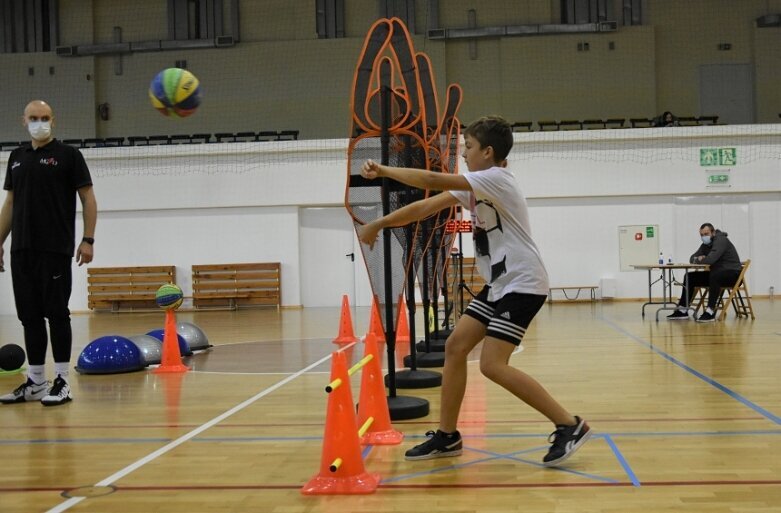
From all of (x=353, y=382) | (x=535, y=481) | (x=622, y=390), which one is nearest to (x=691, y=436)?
(x=535, y=481)

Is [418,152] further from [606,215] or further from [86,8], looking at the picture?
[86,8]

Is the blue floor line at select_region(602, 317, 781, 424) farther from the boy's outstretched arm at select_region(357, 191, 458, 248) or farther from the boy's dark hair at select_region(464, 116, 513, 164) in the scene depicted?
the boy's outstretched arm at select_region(357, 191, 458, 248)

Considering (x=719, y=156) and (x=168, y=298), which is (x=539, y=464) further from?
(x=719, y=156)

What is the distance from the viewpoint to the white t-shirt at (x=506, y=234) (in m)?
3.56

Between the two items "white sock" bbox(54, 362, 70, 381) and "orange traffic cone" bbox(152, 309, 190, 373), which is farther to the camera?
"orange traffic cone" bbox(152, 309, 190, 373)

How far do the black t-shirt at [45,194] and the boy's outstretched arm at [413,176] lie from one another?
2.98m

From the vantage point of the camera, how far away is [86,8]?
22844 mm

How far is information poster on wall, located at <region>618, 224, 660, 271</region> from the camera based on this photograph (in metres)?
18.6

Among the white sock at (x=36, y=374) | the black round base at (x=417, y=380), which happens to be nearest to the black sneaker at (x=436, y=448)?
the black round base at (x=417, y=380)

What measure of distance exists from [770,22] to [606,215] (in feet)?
24.1

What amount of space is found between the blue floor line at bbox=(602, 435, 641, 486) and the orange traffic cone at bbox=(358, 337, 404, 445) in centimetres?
106

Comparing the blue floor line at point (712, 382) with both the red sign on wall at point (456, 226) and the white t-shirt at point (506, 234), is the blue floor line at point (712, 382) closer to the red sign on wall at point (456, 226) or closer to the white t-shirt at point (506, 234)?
the white t-shirt at point (506, 234)

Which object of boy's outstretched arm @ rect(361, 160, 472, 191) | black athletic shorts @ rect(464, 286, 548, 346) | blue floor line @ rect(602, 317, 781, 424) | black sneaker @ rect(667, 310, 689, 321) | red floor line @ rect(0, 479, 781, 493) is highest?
boy's outstretched arm @ rect(361, 160, 472, 191)

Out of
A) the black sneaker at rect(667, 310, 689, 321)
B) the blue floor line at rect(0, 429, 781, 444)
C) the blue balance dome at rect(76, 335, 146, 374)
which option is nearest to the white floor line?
the blue floor line at rect(0, 429, 781, 444)
